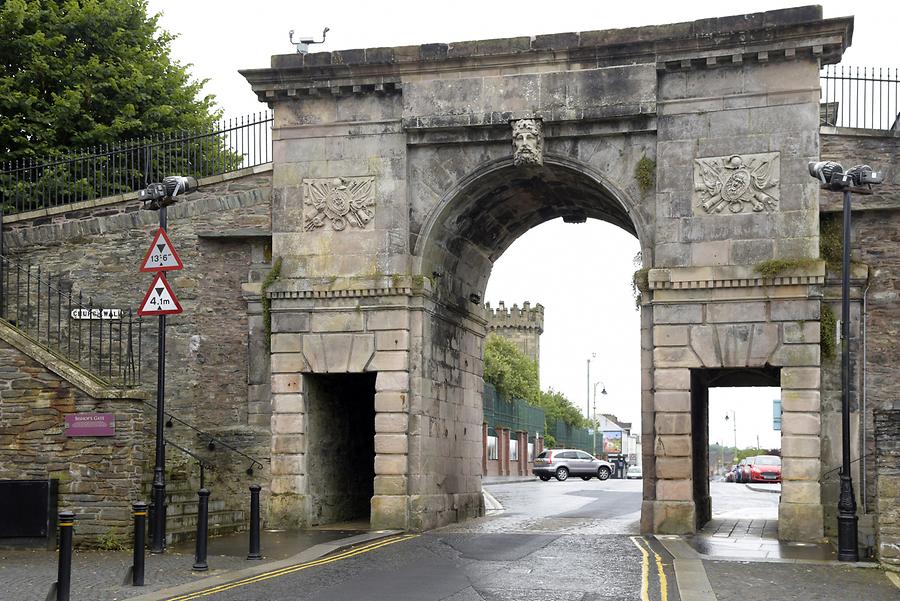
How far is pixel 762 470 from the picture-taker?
173ft

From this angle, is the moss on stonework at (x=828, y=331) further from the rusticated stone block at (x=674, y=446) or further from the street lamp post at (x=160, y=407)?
the street lamp post at (x=160, y=407)

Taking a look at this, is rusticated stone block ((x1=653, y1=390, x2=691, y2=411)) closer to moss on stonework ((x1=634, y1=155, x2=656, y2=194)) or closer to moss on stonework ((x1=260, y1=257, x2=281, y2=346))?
moss on stonework ((x1=634, y1=155, x2=656, y2=194))

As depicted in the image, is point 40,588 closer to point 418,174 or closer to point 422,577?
point 422,577

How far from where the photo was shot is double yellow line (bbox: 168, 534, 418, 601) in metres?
12.5

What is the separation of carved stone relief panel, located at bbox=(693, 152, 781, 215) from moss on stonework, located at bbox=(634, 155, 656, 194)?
73 centimetres

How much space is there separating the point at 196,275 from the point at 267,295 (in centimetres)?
168

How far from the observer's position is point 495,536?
1878cm

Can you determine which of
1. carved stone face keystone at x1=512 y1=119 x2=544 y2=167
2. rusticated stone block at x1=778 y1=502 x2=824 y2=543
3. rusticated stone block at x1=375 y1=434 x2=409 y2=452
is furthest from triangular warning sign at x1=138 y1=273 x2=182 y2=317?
rusticated stone block at x1=778 y1=502 x2=824 y2=543

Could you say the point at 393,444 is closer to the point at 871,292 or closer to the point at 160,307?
the point at 160,307

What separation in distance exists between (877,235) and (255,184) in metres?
11.0

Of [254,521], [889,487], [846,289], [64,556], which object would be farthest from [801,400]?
[64,556]

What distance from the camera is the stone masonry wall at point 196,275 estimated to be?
2203cm

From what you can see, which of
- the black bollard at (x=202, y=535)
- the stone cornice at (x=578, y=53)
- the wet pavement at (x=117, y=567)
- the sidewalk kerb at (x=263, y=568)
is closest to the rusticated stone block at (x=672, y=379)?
the sidewalk kerb at (x=263, y=568)

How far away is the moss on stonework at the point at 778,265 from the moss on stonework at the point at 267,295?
8.35m
